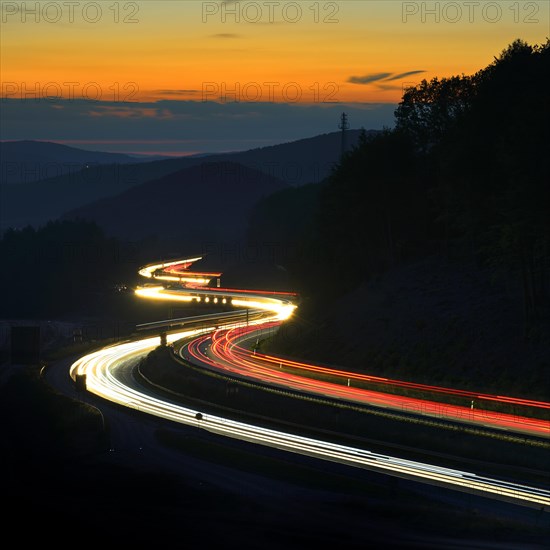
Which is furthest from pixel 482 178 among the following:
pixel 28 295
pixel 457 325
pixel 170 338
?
pixel 28 295

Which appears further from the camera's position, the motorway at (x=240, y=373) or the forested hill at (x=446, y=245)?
the forested hill at (x=446, y=245)

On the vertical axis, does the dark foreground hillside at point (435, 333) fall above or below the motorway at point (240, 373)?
above

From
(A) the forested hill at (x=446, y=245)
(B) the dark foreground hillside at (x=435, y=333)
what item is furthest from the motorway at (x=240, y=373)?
(A) the forested hill at (x=446, y=245)

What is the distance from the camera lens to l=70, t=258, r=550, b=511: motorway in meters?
38.9

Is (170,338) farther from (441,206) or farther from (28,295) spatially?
(28,295)

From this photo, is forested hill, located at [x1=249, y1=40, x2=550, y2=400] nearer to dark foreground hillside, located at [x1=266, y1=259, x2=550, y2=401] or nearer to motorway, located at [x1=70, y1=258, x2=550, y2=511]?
dark foreground hillside, located at [x1=266, y1=259, x2=550, y2=401]

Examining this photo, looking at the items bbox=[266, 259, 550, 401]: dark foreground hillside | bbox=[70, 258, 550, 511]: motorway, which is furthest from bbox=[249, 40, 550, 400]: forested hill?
bbox=[70, 258, 550, 511]: motorway

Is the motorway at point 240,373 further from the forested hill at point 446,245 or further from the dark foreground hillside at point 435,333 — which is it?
the forested hill at point 446,245

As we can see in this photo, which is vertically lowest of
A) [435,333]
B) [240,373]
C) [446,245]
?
[240,373]

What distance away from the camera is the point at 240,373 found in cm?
6844

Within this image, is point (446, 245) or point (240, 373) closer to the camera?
point (240, 373)

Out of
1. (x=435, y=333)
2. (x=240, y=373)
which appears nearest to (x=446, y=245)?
(x=435, y=333)

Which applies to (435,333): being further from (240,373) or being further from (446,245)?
(446,245)

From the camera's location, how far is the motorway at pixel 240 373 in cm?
3888
